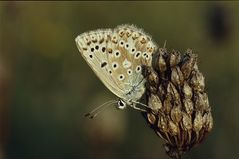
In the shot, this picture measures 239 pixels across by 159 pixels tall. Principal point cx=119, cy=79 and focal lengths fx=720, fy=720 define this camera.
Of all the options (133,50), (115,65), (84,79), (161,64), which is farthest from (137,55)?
(84,79)

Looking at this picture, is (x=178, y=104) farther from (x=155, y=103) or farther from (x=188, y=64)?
(x=188, y=64)

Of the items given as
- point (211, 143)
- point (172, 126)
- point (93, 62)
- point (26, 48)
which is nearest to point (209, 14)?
point (211, 143)

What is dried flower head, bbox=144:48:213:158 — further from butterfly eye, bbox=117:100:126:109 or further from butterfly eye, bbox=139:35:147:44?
butterfly eye, bbox=117:100:126:109

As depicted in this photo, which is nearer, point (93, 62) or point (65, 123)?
point (93, 62)

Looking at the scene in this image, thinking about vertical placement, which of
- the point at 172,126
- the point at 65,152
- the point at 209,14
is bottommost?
the point at 65,152

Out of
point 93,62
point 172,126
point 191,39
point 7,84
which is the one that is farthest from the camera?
point 191,39

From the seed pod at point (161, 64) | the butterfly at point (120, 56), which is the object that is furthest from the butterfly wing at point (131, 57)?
the seed pod at point (161, 64)

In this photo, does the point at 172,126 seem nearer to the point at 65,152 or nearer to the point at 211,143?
the point at 211,143
